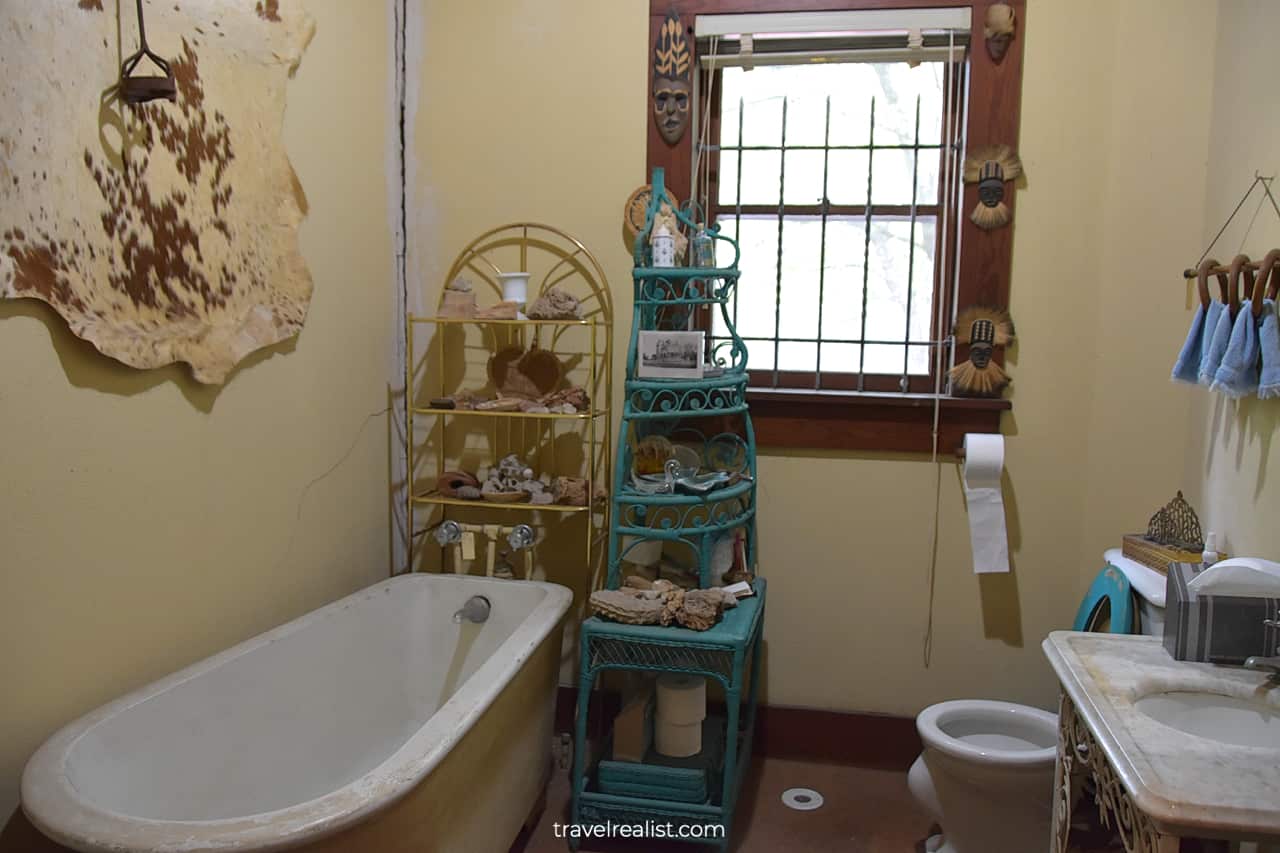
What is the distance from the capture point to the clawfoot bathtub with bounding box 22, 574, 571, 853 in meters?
1.34

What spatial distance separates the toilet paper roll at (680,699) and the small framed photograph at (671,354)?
2.48ft

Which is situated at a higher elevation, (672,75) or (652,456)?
(672,75)

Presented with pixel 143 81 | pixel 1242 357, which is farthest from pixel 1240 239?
pixel 143 81

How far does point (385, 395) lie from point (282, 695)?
0.98 metres

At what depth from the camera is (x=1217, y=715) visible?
1507 millimetres

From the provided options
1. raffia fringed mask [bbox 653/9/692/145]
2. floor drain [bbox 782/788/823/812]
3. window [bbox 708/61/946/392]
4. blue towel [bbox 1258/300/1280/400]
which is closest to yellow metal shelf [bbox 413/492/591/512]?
window [bbox 708/61/946/392]

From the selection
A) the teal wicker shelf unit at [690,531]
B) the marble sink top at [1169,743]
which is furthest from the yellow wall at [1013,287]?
the marble sink top at [1169,743]

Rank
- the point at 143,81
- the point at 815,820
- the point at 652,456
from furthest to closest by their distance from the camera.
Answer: the point at 652,456, the point at 815,820, the point at 143,81

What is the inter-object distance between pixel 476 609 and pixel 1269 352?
1858 mm

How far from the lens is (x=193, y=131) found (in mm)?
1902

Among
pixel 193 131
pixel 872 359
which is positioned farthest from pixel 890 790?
pixel 193 131

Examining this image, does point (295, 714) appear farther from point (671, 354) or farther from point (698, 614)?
point (671, 354)

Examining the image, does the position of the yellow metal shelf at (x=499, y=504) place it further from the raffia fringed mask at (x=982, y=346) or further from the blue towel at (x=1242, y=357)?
the blue towel at (x=1242, y=357)

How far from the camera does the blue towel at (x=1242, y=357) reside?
1848 mm
